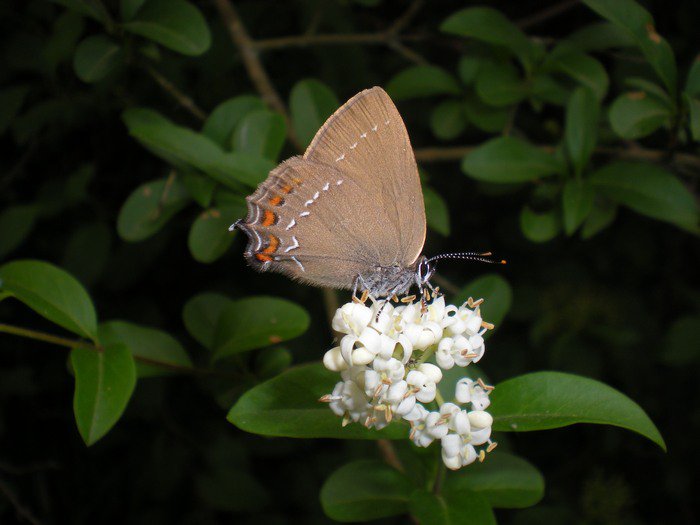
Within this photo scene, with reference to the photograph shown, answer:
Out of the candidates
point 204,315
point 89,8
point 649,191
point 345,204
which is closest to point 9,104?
point 89,8

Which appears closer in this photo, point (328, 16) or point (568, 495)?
point (328, 16)

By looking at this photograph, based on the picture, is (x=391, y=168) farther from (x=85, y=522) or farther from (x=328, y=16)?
(x=85, y=522)

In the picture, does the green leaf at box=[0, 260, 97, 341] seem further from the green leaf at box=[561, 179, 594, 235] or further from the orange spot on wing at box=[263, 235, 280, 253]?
the green leaf at box=[561, 179, 594, 235]

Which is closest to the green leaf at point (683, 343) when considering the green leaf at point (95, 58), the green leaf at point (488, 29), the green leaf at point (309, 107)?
the green leaf at point (488, 29)

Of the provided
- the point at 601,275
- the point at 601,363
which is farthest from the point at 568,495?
the point at 601,275

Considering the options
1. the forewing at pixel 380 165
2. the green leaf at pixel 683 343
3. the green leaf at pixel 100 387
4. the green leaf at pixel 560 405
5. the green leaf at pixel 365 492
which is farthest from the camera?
the green leaf at pixel 683 343

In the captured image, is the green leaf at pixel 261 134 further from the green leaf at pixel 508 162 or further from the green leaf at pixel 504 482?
the green leaf at pixel 504 482
